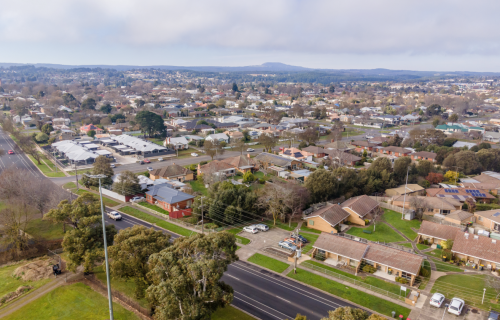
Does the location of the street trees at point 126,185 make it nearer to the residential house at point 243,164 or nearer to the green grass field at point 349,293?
the residential house at point 243,164

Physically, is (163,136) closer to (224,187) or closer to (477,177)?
(224,187)

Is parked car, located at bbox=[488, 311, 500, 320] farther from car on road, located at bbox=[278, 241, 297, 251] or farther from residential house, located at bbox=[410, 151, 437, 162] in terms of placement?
residential house, located at bbox=[410, 151, 437, 162]

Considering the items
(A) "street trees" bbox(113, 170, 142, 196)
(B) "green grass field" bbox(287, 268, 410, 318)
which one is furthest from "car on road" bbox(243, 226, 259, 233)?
(A) "street trees" bbox(113, 170, 142, 196)

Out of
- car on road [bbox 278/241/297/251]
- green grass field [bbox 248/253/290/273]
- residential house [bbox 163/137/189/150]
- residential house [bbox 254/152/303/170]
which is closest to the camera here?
green grass field [bbox 248/253/290/273]

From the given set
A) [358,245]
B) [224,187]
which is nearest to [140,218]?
[224,187]

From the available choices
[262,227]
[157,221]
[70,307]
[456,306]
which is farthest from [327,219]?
[70,307]

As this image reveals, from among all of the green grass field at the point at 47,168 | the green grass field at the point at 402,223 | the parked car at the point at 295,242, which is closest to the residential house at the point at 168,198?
the parked car at the point at 295,242

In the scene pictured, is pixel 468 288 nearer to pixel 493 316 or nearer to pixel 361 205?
pixel 493 316
